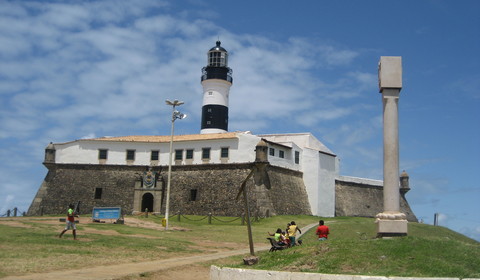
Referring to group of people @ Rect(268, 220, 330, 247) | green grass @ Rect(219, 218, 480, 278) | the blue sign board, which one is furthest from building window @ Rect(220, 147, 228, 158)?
green grass @ Rect(219, 218, 480, 278)

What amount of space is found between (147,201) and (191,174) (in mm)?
5192

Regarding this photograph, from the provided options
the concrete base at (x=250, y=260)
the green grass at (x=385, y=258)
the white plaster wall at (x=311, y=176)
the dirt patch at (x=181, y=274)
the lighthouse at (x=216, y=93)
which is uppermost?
the lighthouse at (x=216, y=93)

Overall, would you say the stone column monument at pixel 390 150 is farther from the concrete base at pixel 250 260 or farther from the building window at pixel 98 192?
the building window at pixel 98 192

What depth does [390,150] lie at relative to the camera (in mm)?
16406

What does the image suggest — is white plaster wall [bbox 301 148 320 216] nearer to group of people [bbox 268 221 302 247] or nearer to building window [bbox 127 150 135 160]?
building window [bbox 127 150 135 160]

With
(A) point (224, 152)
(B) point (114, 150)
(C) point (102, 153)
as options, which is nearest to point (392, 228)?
(A) point (224, 152)

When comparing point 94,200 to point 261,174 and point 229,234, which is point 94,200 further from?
point 229,234

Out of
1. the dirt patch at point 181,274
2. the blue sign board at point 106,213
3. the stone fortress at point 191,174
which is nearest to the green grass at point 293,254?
the dirt patch at point 181,274

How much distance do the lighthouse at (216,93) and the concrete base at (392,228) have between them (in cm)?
3930

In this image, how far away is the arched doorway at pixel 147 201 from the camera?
154ft

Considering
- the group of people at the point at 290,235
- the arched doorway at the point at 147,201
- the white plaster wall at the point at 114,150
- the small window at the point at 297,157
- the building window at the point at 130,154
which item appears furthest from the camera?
the building window at the point at 130,154

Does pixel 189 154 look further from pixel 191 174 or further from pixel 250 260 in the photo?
pixel 250 260

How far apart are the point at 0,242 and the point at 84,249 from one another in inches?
126

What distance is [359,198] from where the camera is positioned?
174 ft
